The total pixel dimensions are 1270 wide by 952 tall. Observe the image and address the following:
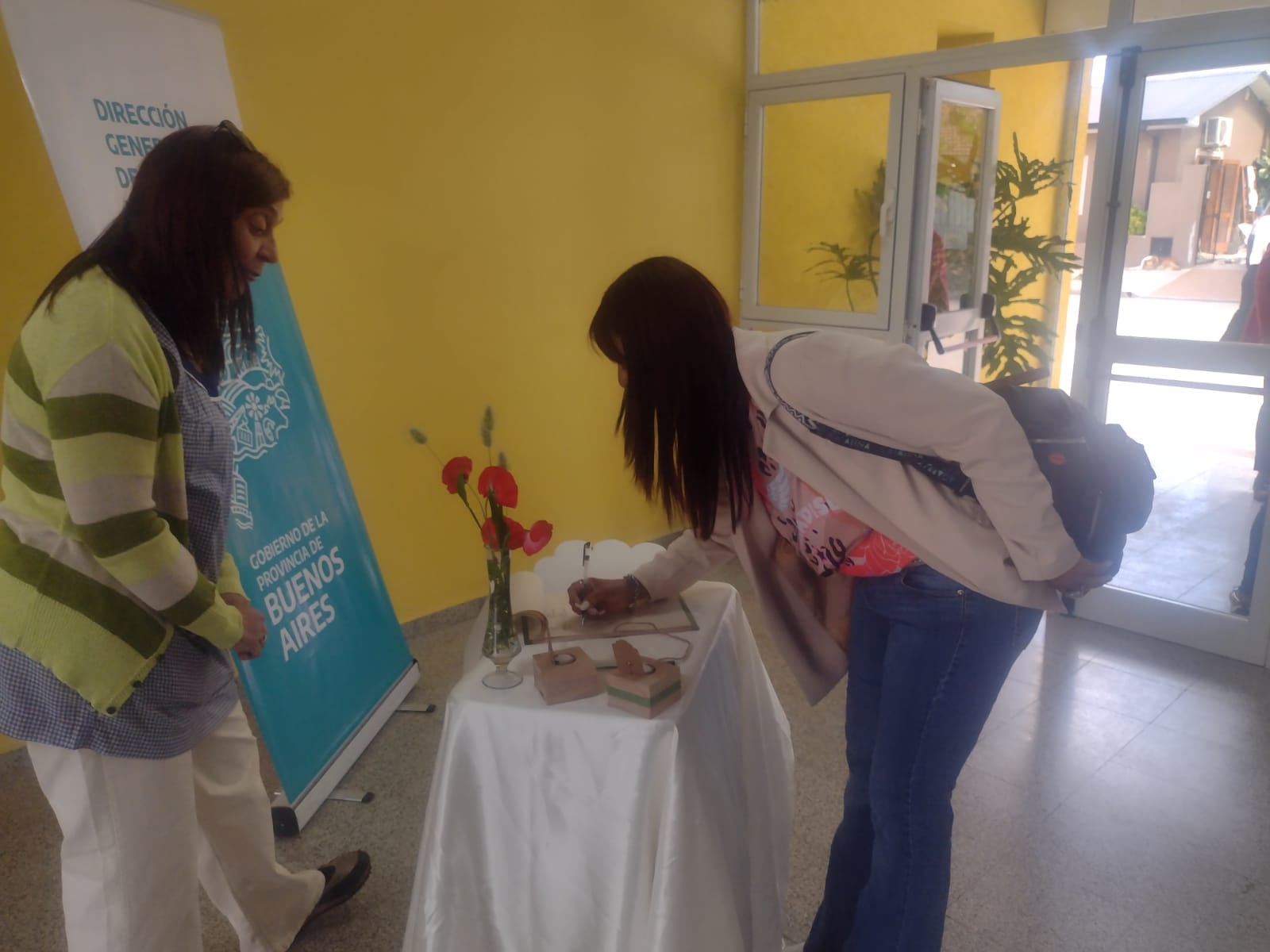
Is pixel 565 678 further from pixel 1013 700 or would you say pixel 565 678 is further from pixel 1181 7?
pixel 1181 7

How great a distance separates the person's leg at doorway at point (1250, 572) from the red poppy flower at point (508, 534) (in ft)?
8.58

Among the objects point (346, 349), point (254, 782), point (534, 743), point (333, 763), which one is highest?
point (346, 349)

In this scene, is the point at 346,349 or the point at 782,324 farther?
the point at 782,324

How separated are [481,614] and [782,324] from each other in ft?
9.13

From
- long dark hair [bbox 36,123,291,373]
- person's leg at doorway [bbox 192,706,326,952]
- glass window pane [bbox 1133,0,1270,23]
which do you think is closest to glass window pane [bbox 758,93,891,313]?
glass window pane [bbox 1133,0,1270,23]

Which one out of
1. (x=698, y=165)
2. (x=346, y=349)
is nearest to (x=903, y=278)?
(x=698, y=165)

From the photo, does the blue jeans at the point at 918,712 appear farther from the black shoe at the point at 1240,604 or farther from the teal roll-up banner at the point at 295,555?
the black shoe at the point at 1240,604

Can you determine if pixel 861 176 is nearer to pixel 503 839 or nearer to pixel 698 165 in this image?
pixel 698 165

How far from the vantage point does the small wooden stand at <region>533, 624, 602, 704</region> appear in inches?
48.9

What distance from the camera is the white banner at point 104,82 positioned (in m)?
1.66

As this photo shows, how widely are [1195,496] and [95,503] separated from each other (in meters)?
4.16

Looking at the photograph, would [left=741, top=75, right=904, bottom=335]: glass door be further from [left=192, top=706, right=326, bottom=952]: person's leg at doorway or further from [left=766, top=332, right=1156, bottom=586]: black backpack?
[left=192, top=706, right=326, bottom=952]: person's leg at doorway

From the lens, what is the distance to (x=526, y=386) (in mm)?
3258

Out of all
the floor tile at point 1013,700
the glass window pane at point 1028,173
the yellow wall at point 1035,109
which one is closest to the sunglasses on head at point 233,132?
the floor tile at point 1013,700
